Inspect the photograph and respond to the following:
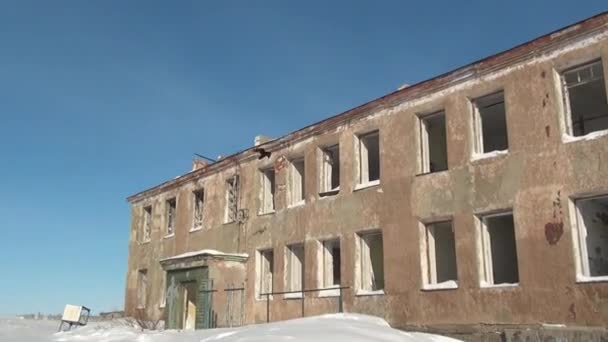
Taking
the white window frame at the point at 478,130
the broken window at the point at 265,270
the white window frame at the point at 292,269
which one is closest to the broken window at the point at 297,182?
the white window frame at the point at 292,269

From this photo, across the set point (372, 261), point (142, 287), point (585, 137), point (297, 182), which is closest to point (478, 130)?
point (585, 137)

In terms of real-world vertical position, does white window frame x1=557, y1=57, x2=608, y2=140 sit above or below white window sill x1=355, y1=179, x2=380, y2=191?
above

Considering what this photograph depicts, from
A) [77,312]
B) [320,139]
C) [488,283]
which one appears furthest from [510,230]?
[77,312]

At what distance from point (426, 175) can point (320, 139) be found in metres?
4.50

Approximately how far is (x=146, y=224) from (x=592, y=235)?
70.1 ft

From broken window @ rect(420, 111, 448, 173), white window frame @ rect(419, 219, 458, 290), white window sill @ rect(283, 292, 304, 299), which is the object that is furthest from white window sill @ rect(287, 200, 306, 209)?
white window frame @ rect(419, 219, 458, 290)

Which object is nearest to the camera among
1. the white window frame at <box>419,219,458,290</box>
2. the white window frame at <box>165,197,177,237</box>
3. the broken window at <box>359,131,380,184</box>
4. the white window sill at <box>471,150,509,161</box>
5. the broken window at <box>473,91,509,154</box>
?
the white window sill at <box>471,150,509,161</box>

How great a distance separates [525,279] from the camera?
12672mm

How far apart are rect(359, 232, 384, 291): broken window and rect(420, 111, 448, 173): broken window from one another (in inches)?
95.7

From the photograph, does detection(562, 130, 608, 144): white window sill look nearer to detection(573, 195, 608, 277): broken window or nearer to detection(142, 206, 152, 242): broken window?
detection(573, 195, 608, 277): broken window

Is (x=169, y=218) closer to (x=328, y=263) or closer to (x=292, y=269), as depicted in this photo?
(x=292, y=269)

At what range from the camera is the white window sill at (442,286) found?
14133 millimetres

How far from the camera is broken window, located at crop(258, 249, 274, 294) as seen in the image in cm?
2027

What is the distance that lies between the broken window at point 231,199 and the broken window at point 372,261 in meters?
6.76
